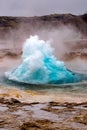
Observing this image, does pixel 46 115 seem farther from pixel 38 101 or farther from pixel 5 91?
pixel 5 91

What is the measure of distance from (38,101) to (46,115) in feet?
7.21

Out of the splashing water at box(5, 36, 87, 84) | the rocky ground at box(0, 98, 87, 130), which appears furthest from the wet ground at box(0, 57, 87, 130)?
the splashing water at box(5, 36, 87, 84)

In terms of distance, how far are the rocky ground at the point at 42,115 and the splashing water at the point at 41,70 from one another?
5420mm

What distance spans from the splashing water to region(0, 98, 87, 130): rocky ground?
17.8 ft

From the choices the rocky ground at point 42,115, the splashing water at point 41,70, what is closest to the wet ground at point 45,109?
the rocky ground at point 42,115

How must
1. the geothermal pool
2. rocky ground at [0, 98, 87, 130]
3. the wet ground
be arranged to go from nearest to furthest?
rocky ground at [0, 98, 87, 130], the wet ground, the geothermal pool

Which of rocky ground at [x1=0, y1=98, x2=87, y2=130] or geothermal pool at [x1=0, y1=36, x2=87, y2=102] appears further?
geothermal pool at [x1=0, y1=36, x2=87, y2=102]

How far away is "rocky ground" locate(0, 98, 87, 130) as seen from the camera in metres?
7.94

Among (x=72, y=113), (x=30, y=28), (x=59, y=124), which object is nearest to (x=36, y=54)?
(x=72, y=113)

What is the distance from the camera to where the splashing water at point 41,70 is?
16.4m

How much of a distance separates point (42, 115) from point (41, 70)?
7710 mm

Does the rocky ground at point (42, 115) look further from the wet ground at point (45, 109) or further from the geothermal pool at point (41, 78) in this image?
the geothermal pool at point (41, 78)

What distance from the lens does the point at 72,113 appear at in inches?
364

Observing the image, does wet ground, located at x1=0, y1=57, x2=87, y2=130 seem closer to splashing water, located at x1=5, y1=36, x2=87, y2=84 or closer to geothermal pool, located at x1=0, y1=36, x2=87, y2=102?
geothermal pool, located at x1=0, y1=36, x2=87, y2=102
